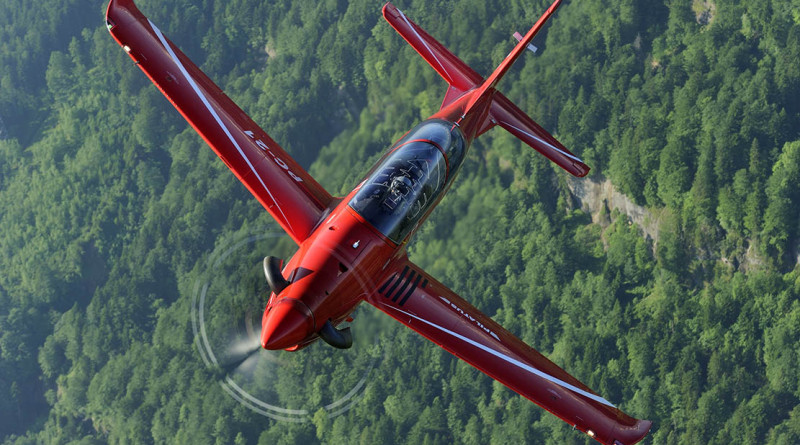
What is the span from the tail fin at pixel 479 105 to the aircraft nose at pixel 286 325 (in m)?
13.8

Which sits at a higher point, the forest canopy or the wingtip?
the forest canopy

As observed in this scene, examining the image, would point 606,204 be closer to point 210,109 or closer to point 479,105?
point 479,105

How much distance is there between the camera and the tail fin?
51656 millimetres

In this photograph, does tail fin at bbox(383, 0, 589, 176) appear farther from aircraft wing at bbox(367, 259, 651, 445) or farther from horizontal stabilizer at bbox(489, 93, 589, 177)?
aircraft wing at bbox(367, 259, 651, 445)

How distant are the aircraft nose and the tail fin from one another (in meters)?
13.8

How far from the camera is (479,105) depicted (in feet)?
171

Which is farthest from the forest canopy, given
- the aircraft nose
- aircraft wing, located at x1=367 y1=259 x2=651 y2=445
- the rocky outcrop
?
the aircraft nose

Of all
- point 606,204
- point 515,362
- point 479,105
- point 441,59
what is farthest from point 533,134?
point 606,204

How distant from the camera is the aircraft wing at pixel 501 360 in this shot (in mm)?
45594

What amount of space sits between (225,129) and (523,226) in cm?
5255

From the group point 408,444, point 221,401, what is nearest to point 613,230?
point 408,444

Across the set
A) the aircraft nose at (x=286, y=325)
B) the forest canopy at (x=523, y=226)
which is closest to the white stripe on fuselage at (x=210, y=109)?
the aircraft nose at (x=286, y=325)

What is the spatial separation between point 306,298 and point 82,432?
94641 mm

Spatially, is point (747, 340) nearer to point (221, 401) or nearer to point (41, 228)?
point (221, 401)
